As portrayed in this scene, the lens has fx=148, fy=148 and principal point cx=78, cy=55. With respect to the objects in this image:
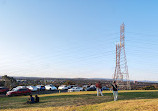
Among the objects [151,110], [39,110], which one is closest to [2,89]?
[39,110]

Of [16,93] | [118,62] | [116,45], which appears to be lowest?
[16,93]

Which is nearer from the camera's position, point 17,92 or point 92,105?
point 92,105

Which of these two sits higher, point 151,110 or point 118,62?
point 118,62

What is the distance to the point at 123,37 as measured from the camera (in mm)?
41000

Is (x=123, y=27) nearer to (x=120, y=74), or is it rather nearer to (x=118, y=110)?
(x=120, y=74)

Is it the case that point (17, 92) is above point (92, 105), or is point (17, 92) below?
below

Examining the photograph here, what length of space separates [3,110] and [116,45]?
34416mm

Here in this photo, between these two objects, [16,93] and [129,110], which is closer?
[129,110]

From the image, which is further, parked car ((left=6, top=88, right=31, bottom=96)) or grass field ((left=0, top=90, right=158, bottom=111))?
parked car ((left=6, top=88, right=31, bottom=96))

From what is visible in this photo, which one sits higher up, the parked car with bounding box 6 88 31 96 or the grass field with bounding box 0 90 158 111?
the grass field with bounding box 0 90 158 111

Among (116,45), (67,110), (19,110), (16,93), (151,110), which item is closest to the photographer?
(151,110)

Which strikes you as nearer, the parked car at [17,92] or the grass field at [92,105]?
the grass field at [92,105]

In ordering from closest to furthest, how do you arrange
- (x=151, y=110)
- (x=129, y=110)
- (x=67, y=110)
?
(x=151, y=110)
(x=129, y=110)
(x=67, y=110)

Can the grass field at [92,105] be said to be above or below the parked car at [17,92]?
above
